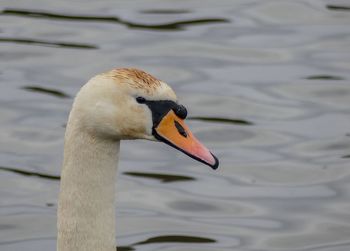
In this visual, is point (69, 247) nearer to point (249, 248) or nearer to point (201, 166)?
point (249, 248)

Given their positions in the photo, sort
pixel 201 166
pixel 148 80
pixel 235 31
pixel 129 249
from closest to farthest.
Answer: pixel 148 80 → pixel 129 249 → pixel 201 166 → pixel 235 31

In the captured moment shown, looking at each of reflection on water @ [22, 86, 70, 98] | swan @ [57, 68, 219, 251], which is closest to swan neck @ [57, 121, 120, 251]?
swan @ [57, 68, 219, 251]

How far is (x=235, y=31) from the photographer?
49.0 feet

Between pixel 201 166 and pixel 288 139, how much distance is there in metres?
0.92

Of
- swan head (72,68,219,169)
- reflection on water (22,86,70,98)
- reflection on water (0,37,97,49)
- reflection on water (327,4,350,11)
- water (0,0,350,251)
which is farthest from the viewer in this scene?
reflection on water (327,4,350,11)

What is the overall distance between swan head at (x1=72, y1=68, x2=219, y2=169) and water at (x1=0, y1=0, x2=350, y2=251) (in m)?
3.00

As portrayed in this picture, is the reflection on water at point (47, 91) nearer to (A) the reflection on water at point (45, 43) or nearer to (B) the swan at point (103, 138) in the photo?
(A) the reflection on water at point (45, 43)

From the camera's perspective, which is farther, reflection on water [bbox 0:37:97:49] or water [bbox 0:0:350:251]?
reflection on water [bbox 0:37:97:49]

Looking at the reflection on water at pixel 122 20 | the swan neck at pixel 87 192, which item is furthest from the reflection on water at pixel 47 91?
the swan neck at pixel 87 192

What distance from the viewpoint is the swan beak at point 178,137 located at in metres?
7.46

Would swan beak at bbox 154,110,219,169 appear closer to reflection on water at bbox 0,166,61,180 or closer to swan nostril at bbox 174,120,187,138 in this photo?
swan nostril at bbox 174,120,187,138

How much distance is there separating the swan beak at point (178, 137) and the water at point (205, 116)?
9.72 ft

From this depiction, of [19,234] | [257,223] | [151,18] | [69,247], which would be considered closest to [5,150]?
[19,234]

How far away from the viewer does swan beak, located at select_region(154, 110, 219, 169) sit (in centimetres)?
746
